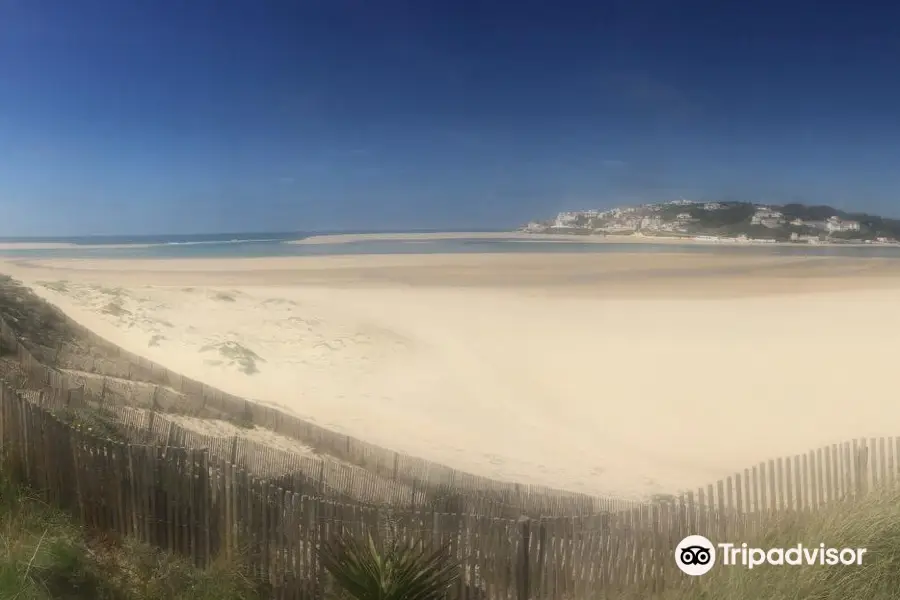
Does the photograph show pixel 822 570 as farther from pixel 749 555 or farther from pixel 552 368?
pixel 552 368

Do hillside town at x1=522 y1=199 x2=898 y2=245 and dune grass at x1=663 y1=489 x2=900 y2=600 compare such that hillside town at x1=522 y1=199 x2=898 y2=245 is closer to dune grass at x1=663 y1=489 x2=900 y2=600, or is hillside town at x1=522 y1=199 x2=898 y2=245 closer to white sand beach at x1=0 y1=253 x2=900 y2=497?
white sand beach at x1=0 y1=253 x2=900 y2=497

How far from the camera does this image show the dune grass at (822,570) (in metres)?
4.77

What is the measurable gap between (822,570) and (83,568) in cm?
490

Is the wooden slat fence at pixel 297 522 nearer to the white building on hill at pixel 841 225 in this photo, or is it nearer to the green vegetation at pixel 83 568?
the green vegetation at pixel 83 568

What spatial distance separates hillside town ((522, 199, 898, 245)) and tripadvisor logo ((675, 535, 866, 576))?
279 feet

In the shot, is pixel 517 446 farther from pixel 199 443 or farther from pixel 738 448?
pixel 199 443

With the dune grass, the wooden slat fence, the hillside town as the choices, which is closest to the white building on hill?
the hillside town

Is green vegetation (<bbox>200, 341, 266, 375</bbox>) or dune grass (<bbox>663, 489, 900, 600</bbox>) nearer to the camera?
dune grass (<bbox>663, 489, 900, 600</bbox>)

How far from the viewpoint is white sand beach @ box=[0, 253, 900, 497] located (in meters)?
12.0

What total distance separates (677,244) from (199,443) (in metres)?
79.6

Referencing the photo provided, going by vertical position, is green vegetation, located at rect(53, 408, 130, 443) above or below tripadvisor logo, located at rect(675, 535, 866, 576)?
above

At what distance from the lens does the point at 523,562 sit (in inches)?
187

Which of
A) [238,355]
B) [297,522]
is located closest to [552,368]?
[238,355]

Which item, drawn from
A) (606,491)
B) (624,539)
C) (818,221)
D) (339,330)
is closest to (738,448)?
Result: (606,491)
